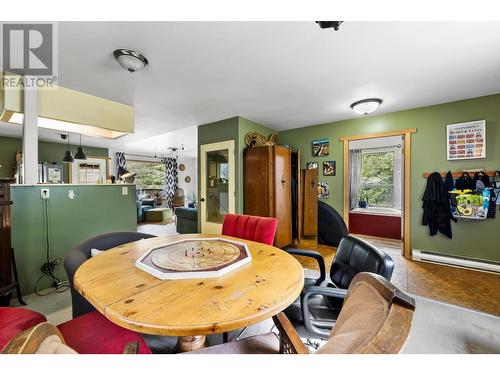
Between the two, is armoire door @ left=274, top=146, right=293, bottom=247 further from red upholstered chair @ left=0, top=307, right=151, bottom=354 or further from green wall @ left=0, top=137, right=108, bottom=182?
green wall @ left=0, top=137, right=108, bottom=182

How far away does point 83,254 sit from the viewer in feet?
4.47

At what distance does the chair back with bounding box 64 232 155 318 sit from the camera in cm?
119

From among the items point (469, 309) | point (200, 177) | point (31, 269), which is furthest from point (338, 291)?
point (200, 177)

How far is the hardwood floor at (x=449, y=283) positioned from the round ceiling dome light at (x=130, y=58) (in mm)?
3132

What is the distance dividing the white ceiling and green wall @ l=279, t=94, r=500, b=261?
199 millimetres

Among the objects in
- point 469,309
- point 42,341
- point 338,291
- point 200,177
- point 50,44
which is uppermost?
point 50,44

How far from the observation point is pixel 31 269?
2.29 metres

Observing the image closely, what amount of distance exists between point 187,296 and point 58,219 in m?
2.63

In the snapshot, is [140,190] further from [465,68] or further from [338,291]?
[465,68]

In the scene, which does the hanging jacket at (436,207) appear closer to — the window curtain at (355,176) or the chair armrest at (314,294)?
the window curtain at (355,176)

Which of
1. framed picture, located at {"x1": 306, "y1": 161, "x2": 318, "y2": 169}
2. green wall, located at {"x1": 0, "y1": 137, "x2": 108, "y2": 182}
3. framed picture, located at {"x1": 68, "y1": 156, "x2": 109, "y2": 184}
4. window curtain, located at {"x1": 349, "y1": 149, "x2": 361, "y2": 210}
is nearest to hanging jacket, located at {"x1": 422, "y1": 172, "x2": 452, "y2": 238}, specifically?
framed picture, located at {"x1": 306, "y1": 161, "x2": 318, "y2": 169}

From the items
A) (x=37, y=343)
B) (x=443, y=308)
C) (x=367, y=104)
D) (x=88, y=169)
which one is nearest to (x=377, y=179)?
(x=367, y=104)

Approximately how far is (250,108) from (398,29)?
2.04 metres

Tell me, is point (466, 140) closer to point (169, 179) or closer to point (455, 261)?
point (455, 261)
